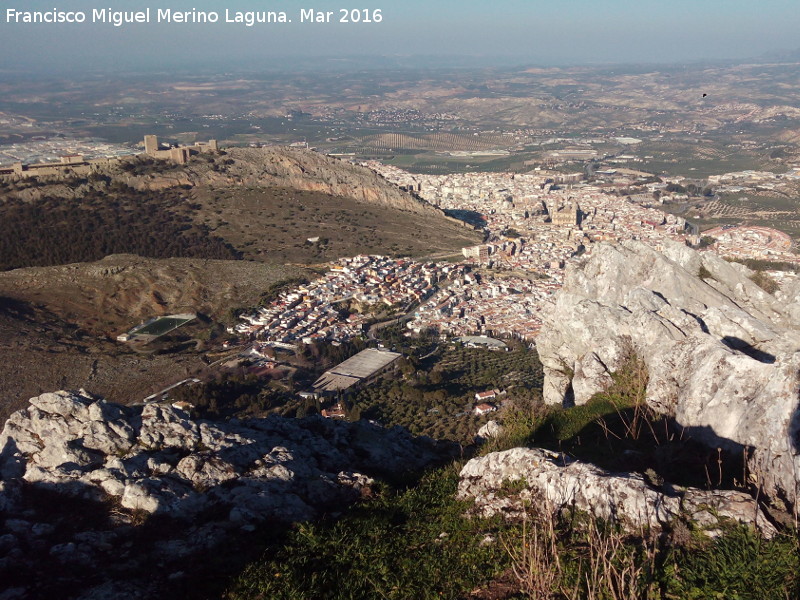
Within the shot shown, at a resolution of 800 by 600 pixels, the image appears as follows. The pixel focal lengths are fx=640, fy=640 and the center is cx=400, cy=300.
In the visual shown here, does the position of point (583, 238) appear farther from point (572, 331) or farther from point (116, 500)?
point (116, 500)

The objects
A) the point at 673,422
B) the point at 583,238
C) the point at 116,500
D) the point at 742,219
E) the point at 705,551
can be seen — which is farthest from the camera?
the point at 742,219

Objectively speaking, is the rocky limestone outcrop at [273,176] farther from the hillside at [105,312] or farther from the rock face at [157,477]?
the rock face at [157,477]

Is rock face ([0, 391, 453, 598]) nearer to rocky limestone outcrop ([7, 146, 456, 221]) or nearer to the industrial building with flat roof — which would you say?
the industrial building with flat roof

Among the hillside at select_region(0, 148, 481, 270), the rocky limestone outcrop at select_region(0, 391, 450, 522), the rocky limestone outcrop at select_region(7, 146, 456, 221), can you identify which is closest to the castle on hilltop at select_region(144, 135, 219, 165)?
the rocky limestone outcrop at select_region(7, 146, 456, 221)

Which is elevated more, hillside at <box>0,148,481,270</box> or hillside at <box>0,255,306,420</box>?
hillside at <box>0,148,481,270</box>

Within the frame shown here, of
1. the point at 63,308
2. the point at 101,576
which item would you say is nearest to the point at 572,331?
the point at 101,576
